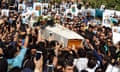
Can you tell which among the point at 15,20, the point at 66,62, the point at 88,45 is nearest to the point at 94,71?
the point at 66,62

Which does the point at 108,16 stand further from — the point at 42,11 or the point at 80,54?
the point at 80,54

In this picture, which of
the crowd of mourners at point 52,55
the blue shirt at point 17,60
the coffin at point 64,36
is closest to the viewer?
the crowd of mourners at point 52,55

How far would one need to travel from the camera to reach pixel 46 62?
8.76 meters

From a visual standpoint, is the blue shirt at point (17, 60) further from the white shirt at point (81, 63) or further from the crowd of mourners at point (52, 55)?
the white shirt at point (81, 63)

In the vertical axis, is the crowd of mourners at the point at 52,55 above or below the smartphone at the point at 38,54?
below

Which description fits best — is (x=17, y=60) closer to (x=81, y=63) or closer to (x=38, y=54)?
(x=38, y=54)

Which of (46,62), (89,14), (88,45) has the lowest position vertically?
(89,14)

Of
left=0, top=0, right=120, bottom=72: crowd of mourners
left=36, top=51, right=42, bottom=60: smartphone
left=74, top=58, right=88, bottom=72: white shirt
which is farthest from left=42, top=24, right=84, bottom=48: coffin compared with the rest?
left=36, top=51, right=42, bottom=60: smartphone

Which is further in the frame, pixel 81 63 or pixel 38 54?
pixel 81 63

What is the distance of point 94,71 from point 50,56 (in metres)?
1.19

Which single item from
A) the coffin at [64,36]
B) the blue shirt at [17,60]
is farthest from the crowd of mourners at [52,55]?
the coffin at [64,36]

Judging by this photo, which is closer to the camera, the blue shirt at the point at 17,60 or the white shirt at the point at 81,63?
the blue shirt at the point at 17,60

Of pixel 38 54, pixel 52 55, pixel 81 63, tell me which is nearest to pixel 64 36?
pixel 52 55

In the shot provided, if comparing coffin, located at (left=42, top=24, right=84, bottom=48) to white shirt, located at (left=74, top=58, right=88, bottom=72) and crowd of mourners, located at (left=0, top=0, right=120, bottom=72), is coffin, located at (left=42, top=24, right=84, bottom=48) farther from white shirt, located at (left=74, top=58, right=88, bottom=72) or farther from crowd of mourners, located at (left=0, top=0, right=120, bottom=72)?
white shirt, located at (left=74, top=58, right=88, bottom=72)
